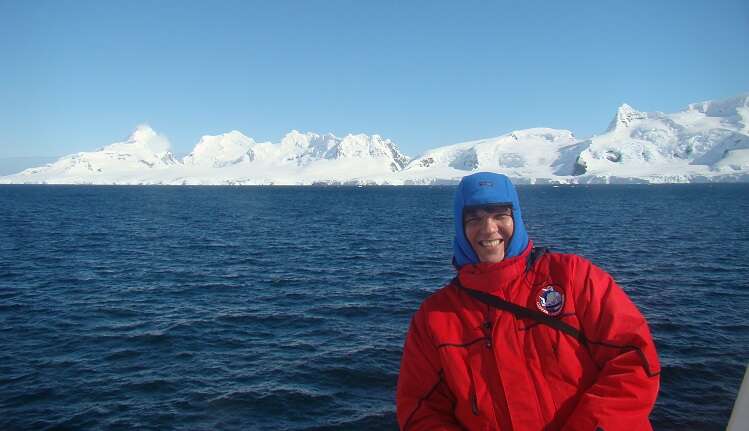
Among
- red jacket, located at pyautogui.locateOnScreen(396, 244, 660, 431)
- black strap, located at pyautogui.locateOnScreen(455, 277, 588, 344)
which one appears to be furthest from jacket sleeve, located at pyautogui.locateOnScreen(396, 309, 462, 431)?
black strap, located at pyautogui.locateOnScreen(455, 277, 588, 344)

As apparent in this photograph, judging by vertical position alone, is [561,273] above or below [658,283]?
above

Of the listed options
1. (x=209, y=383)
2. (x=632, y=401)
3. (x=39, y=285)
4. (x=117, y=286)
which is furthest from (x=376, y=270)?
(x=632, y=401)

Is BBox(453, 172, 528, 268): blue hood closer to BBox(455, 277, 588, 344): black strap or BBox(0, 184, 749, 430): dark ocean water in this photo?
BBox(455, 277, 588, 344): black strap

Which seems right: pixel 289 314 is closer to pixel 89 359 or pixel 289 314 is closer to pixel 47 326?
pixel 89 359

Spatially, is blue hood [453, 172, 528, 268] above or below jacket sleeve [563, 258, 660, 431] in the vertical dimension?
above

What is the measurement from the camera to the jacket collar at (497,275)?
341cm

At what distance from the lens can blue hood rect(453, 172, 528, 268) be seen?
3.52m

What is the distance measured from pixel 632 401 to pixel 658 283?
22.8 m

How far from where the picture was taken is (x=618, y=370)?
3033 mm

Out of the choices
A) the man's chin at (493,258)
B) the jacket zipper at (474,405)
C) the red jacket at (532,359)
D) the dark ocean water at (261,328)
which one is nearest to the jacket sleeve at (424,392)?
the red jacket at (532,359)

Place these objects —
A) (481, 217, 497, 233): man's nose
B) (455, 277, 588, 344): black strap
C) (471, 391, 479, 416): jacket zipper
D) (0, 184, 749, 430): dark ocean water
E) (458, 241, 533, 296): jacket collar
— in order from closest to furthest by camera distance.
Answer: (455, 277, 588, 344): black strap, (471, 391, 479, 416): jacket zipper, (458, 241, 533, 296): jacket collar, (481, 217, 497, 233): man's nose, (0, 184, 749, 430): dark ocean water

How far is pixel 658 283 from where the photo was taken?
22.3 meters

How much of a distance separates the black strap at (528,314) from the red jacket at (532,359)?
31mm

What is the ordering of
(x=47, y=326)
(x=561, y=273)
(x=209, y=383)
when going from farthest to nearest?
(x=47, y=326) < (x=209, y=383) < (x=561, y=273)
